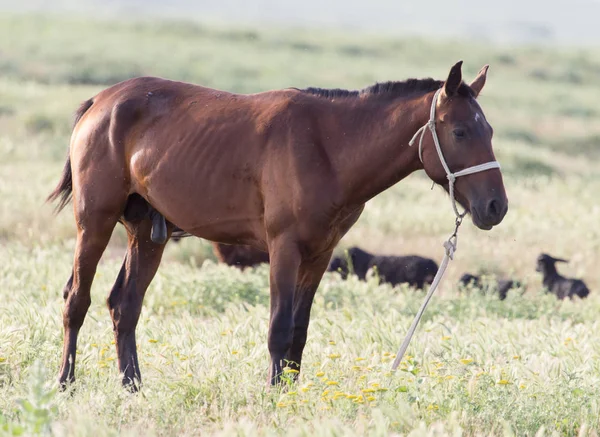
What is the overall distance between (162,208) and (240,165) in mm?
A: 758

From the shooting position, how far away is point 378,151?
6.49 m

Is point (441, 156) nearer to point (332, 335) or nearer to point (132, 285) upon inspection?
point (332, 335)

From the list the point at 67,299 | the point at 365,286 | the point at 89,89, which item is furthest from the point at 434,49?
the point at 67,299

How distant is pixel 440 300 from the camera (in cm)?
1144

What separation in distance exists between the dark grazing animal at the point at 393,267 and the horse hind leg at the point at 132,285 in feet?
18.3

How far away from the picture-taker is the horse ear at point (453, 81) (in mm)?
6070

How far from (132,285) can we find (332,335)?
1.81 metres

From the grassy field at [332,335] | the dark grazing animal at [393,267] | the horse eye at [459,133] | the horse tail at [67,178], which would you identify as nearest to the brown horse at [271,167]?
the horse eye at [459,133]

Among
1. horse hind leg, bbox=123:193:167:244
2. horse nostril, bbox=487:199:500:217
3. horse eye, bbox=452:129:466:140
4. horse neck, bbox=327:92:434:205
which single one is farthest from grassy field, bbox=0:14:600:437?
horse eye, bbox=452:129:466:140

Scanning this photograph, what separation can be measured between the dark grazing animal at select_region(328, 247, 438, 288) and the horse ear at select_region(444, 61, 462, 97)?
7.00 metres

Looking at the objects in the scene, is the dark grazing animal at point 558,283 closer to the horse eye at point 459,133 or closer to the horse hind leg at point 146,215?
the horse hind leg at point 146,215

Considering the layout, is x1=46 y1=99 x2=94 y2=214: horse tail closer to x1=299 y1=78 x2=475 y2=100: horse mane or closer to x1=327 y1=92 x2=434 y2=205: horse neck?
x1=299 y1=78 x2=475 y2=100: horse mane

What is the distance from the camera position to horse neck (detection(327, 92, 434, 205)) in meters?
6.46

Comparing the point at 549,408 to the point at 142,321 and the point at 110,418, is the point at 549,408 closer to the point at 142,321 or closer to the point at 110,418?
the point at 110,418
